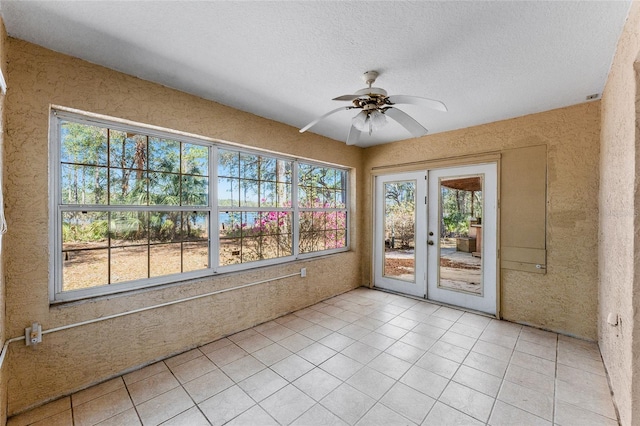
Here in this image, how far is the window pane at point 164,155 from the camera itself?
2.56 metres

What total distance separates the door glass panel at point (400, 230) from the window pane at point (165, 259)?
3224 millimetres

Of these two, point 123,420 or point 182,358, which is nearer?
point 123,420

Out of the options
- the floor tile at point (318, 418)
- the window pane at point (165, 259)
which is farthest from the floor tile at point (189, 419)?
the window pane at point (165, 259)

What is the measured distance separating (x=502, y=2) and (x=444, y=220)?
2.88 m

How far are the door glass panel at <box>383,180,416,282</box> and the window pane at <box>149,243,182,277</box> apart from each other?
3.22 m

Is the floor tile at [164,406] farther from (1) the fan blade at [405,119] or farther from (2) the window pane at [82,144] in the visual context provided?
(1) the fan blade at [405,119]

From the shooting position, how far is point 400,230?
4434 millimetres

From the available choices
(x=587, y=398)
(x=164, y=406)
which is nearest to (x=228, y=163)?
(x=164, y=406)

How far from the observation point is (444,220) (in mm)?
3914

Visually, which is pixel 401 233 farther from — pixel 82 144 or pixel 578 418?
pixel 82 144

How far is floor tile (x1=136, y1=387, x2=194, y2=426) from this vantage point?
1.80 metres

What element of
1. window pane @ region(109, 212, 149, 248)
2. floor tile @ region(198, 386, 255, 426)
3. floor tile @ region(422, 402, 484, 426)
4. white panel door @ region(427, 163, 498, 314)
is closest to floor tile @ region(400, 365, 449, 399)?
floor tile @ region(422, 402, 484, 426)

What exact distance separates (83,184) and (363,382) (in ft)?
9.21

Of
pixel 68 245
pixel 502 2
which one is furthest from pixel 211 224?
pixel 502 2
